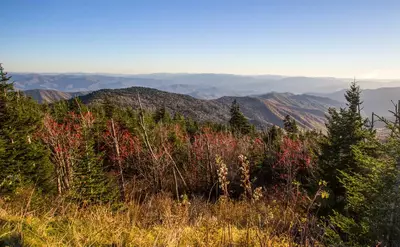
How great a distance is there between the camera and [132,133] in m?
32.1

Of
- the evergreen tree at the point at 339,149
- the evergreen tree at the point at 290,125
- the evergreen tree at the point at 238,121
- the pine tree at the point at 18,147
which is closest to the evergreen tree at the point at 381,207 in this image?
the evergreen tree at the point at 339,149

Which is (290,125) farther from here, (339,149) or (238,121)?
(339,149)

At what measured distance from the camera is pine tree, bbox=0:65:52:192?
15750 mm

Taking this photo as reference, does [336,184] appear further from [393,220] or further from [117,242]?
[117,242]

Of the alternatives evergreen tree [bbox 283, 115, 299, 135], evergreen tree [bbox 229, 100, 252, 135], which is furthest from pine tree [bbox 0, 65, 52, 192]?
evergreen tree [bbox 283, 115, 299, 135]

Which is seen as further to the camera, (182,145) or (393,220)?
(182,145)

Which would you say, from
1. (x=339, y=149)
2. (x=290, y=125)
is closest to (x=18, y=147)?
(x=339, y=149)

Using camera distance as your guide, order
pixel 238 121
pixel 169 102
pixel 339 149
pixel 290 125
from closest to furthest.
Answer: pixel 339 149 < pixel 238 121 < pixel 290 125 < pixel 169 102

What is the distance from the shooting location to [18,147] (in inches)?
656

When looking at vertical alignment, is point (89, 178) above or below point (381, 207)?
below

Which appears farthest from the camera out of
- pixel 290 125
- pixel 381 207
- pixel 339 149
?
pixel 290 125

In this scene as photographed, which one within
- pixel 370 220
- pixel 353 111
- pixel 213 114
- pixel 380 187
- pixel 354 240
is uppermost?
pixel 353 111

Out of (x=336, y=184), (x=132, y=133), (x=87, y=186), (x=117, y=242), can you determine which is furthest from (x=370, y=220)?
(x=132, y=133)

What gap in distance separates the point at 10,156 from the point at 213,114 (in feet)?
530
